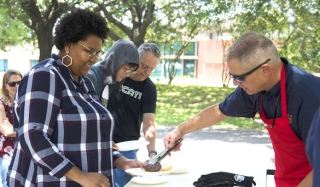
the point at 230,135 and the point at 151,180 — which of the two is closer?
the point at 151,180

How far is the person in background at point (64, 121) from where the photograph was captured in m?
→ 1.69

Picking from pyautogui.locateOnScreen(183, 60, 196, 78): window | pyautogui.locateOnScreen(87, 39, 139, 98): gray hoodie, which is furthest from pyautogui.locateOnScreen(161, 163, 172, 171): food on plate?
pyautogui.locateOnScreen(183, 60, 196, 78): window

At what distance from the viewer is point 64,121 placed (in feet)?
5.75

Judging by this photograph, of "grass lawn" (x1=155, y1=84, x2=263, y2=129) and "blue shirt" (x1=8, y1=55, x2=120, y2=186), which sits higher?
"blue shirt" (x1=8, y1=55, x2=120, y2=186)

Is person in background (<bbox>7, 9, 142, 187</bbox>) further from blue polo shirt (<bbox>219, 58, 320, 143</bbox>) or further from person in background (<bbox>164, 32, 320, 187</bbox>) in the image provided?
blue polo shirt (<bbox>219, 58, 320, 143</bbox>)

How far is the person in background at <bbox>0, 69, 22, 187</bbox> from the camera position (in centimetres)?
329

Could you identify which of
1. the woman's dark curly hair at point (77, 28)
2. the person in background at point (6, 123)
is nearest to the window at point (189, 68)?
the person in background at point (6, 123)

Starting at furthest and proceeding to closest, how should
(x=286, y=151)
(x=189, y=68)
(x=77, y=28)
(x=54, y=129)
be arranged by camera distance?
(x=189, y=68) < (x=286, y=151) < (x=77, y=28) < (x=54, y=129)

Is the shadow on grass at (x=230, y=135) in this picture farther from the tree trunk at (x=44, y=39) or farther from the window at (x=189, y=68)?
the window at (x=189, y=68)

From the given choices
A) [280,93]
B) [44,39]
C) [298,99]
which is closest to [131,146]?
[280,93]

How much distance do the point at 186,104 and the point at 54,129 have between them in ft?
44.7

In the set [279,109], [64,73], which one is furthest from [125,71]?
[279,109]

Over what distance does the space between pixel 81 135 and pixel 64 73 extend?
30 cm

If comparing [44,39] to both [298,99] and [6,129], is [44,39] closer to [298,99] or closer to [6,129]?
[6,129]
